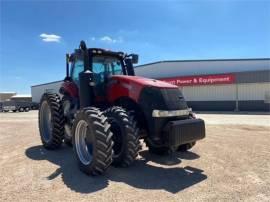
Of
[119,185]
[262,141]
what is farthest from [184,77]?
[119,185]

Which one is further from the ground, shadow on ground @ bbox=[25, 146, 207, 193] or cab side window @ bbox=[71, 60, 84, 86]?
cab side window @ bbox=[71, 60, 84, 86]

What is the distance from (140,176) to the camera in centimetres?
583

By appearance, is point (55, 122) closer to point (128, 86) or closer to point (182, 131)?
point (128, 86)

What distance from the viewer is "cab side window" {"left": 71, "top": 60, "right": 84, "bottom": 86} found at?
792 cm

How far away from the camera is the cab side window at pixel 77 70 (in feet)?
26.0

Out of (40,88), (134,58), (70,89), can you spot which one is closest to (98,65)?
(134,58)

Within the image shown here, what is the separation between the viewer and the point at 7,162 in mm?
7234

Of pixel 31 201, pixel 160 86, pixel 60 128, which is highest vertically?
pixel 160 86

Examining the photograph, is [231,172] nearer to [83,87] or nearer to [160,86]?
[160,86]

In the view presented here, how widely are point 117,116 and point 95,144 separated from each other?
29.9 inches

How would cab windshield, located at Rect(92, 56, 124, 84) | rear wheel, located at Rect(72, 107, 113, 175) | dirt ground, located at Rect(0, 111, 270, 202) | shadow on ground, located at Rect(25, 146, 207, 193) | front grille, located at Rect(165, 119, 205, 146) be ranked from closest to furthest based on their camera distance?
dirt ground, located at Rect(0, 111, 270, 202)
shadow on ground, located at Rect(25, 146, 207, 193)
rear wheel, located at Rect(72, 107, 113, 175)
front grille, located at Rect(165, 119, 205, 146)
cab windshield, located at Rect(92, 56, 124, 84)

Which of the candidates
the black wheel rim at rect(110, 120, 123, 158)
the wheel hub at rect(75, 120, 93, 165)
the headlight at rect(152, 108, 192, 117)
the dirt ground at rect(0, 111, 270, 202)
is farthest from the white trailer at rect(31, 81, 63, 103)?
the headlight at rect(152, 108, 192, 117)

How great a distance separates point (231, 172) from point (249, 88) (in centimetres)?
2602

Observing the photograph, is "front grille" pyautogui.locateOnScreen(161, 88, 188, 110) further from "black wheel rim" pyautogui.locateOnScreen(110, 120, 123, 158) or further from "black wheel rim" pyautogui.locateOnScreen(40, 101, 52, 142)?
"black wheel rim" pyautogui.locateOnScreen(40, 101, 52, 142)
